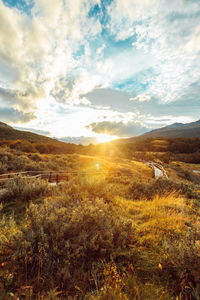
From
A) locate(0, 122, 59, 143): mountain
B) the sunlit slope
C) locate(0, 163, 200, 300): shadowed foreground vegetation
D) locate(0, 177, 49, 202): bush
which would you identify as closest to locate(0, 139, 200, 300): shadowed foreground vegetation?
locate(0, 163, 200, 300): shadowed foreground vegetation

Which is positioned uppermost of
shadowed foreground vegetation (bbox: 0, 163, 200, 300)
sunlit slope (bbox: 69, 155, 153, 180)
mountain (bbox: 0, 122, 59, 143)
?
mountain (bbox: 0, 122, 59, 143)

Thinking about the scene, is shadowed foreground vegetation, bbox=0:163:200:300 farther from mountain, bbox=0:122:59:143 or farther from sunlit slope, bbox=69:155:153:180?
mountain, bbox=0:122:59:143

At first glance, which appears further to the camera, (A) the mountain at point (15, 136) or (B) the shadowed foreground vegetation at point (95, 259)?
(A) the mountain at point (15, 136)

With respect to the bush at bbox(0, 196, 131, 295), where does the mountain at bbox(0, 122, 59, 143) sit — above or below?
above

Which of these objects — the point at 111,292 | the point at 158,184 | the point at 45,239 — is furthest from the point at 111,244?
the point at 158,184

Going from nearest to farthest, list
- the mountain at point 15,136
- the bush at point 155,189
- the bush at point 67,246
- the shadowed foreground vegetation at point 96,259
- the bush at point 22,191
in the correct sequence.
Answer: the shadowed foreground vegetation at point 96,259 → the bush at point 67,246 → the bush at point 22,191 → the bush at point 155,189 → the mountain at point 15,136

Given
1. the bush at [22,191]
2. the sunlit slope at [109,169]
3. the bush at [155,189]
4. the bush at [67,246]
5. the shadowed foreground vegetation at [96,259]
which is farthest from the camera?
the sunlit slope at [109,169]

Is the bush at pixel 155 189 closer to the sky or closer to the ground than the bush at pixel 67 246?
closer to the ground

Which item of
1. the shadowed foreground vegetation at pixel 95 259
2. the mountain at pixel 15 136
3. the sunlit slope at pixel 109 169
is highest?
the mountain at pixel 15 136

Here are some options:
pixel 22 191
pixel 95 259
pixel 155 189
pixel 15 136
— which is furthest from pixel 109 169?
pixel 15 136

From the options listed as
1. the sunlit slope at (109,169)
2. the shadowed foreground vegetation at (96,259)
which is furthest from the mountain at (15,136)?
the shadowed foreground vegetation at (96,259)

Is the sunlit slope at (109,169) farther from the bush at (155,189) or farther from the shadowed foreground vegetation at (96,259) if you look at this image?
the shadowed foreground vegetation at (96,259)

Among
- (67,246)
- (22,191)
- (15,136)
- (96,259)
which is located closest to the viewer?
(67,246)

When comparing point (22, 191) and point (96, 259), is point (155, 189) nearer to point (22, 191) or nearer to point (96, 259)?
point (96, 259)
